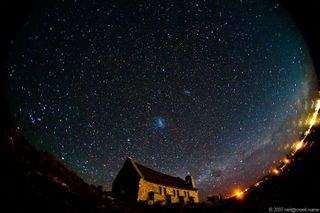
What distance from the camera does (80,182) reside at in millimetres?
7105

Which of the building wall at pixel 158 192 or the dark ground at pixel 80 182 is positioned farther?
the building wall at pixel 158 192

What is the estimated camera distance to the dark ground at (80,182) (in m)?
5.18

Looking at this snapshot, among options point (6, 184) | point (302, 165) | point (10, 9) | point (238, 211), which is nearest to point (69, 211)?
point (6, 184)

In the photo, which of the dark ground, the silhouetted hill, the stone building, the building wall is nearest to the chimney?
the building wall

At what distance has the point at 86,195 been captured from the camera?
21.4 ft

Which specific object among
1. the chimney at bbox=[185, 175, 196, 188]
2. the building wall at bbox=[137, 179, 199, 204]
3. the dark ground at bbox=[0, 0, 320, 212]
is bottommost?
the dark ground at bbox=[0, 0, 320, 212]

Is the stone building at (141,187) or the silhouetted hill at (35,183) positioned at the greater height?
the stone building at (141,187)

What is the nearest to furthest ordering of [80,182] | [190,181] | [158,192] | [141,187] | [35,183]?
[35,183] → [80,182] → [141,187] → [158,192] → [190,181]

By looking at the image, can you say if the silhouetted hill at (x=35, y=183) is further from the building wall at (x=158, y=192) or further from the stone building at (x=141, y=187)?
the stone building at (x=141, y=187)

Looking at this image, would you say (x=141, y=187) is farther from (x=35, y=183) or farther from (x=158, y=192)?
(x=35, y=183)

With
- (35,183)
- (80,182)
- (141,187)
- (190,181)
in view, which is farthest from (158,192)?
(35,183)

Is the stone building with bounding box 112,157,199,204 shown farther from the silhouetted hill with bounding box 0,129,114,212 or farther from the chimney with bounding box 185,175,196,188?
the silhouetted hill with bounding box 0,129,114,212

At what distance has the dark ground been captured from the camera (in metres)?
5.18

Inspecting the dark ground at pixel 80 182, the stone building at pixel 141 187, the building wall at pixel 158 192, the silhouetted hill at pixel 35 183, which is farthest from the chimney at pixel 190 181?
the silhouetted hill at pixel 35 183
